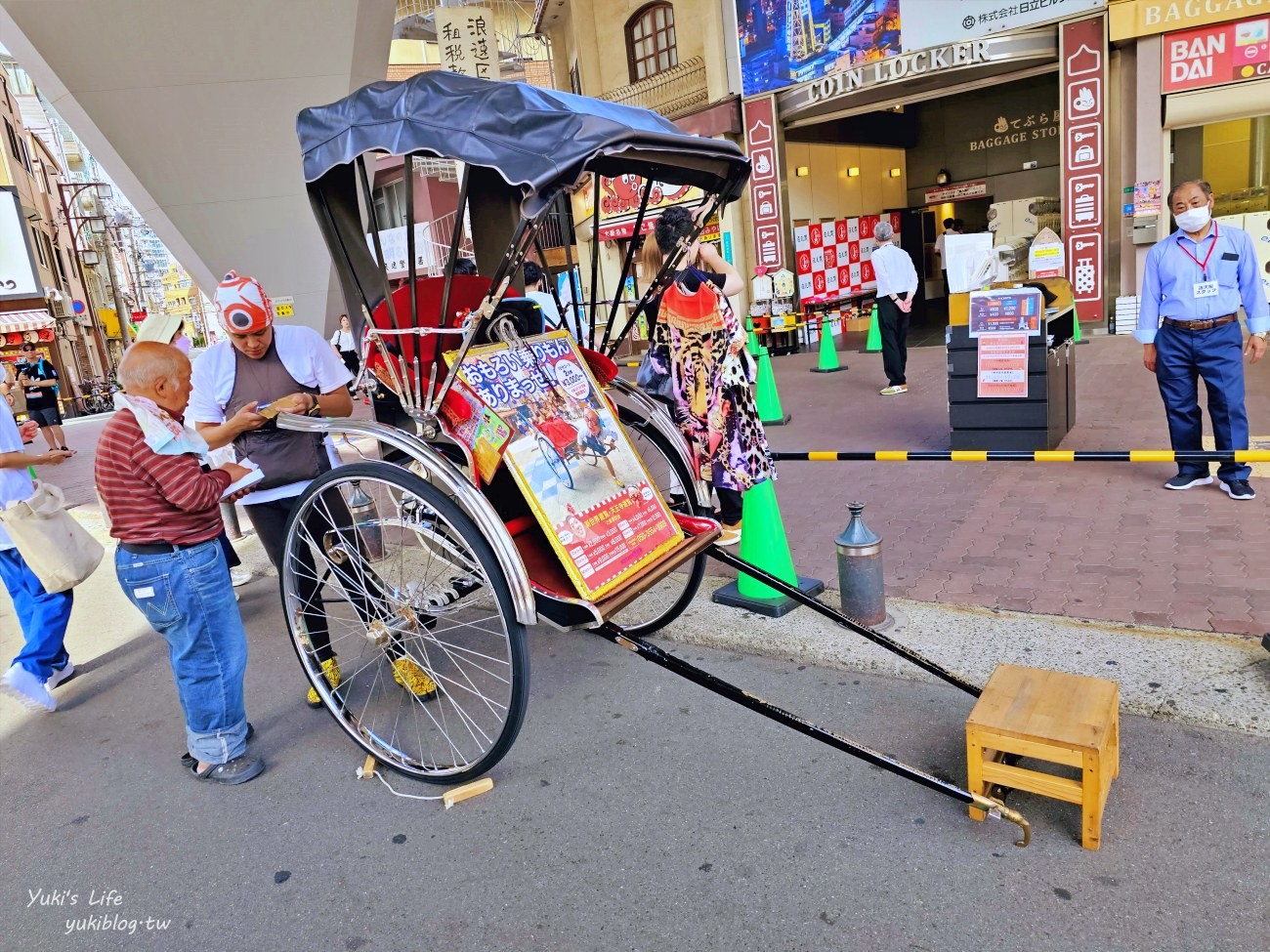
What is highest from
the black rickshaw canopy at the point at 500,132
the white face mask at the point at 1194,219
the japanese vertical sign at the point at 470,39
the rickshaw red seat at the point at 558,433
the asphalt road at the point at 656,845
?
the japanese vertical sign at the point at 470,39

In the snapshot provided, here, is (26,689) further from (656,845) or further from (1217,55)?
(1217,55)

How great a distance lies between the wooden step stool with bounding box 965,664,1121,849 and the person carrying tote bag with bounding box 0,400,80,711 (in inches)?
155

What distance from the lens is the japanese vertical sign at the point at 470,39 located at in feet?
47.2

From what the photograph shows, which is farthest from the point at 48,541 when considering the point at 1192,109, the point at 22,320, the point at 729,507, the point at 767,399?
the point at 22,320

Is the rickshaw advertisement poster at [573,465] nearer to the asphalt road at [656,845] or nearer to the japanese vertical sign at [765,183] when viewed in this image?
the asphalt road at [656,845]

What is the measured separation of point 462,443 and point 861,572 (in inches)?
71.3

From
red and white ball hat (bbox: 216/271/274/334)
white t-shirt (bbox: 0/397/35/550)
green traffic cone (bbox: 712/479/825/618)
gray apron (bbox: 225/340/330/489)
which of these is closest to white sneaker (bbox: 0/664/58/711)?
white t-shirt (bbox: 0/397/35/550)

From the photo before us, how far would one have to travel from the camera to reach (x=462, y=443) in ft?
10.0

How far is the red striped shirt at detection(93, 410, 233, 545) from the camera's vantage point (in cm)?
291

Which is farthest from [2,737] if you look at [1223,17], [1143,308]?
[1223,17]

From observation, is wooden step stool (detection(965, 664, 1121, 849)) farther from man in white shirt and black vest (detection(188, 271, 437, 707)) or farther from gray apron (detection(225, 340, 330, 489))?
gray apron (detection(225, 340, 330, 489))

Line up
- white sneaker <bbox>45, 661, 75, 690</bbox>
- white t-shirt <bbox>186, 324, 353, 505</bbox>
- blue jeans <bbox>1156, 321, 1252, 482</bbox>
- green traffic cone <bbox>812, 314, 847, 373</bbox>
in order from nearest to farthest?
white t-shirt <bbox>186, 324, 353, 505</bbox>, white sneaker <bbox>45, 661, 75, 690</bbox>, blue jeans <bbox>1156, 321, 1252, 482</bbox>, green traffic cone <bbox>812, 314, 847, 373</bbox>

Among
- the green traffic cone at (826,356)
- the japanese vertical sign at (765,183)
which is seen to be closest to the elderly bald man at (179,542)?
the green traffic cone at (826,356)

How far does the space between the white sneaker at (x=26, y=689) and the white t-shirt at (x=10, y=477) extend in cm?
60
